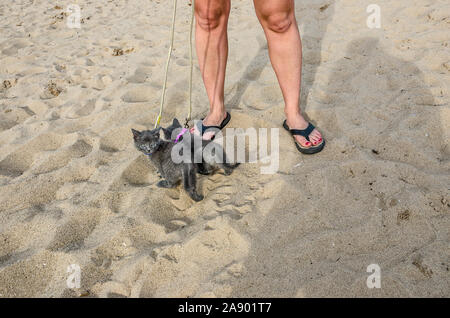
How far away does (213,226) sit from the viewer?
1.73m

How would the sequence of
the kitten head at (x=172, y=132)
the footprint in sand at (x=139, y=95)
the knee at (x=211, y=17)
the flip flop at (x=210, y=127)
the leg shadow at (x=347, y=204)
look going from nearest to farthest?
the leg shadow at (x=347, y=204) → the knee at (x=211, y=17) → the kitten head at (x=172, y=132) → the flip flop at (x=210, y=127) → the footprint in sand at (x=139, y=95)

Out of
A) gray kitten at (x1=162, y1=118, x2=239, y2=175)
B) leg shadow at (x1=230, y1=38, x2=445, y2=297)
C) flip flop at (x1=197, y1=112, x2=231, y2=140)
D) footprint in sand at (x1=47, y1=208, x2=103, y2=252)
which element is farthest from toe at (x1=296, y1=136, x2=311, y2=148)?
footprint in sand at (x1=47, y1=208, x2=103, y2=252)

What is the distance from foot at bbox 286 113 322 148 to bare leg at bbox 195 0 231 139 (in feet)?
2.00

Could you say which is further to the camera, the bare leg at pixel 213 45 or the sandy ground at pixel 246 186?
the bare leg at pixel 213 45

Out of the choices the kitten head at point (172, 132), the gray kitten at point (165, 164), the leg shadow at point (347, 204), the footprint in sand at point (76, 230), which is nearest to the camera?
the leg shadow at point (347, 204)

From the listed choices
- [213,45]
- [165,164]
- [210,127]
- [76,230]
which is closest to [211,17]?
[213,45]

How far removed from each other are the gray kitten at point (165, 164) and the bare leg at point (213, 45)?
582 millimetres

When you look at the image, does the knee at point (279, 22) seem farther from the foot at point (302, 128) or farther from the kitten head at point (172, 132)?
the kitten head at point (172, 132)

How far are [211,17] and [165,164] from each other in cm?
117

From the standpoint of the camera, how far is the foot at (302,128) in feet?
7.21

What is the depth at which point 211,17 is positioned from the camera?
2176mm

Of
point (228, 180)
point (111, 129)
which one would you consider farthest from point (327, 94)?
point (111, 129)

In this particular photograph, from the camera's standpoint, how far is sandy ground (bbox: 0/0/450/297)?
150cm

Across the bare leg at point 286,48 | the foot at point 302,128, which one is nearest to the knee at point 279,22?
the bare leg at point 286,48
